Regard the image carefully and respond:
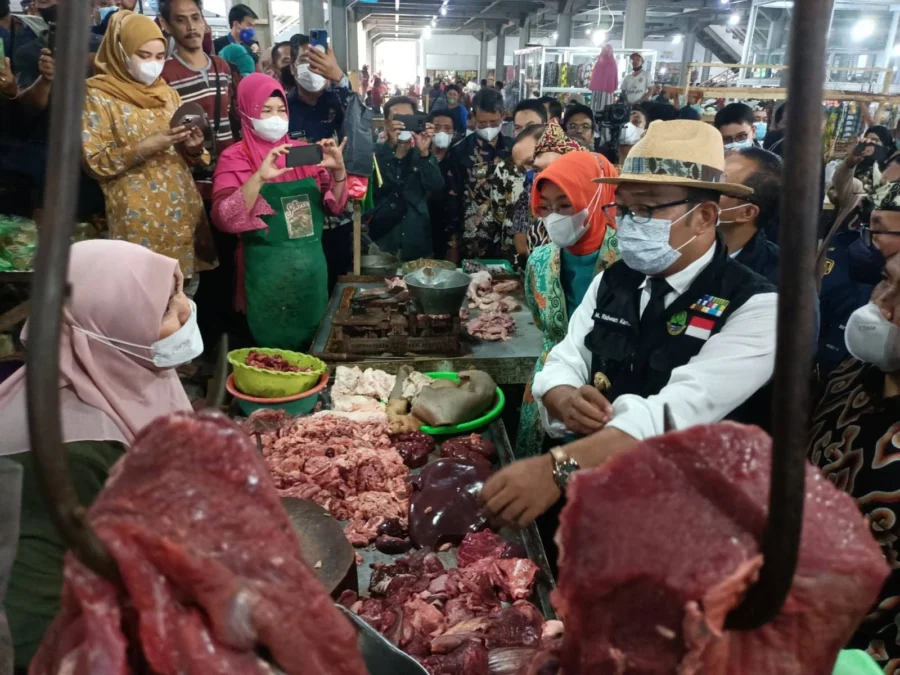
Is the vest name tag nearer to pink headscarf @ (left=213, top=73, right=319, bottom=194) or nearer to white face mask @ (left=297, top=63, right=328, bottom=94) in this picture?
pink headscarf @ (left=213, top=73, right=319, bottom=194)

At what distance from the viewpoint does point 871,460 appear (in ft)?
6.13

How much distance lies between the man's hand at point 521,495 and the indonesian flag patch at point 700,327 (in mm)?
820

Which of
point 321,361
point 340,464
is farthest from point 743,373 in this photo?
point 321,361

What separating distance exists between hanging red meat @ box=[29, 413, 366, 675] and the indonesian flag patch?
67.3 inches

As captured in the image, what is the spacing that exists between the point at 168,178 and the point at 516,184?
3.67 meters

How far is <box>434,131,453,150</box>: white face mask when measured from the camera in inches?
287

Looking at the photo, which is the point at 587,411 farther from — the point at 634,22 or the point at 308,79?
the point at 634,22

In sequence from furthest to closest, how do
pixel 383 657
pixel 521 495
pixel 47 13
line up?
pixel 47 13 < pixel 521 495 < pixel 383 657

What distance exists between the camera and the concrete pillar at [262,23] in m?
9.81

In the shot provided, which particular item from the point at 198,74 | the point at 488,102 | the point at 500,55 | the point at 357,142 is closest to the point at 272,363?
the point at 198,74

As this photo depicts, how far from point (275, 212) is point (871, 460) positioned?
165 inches

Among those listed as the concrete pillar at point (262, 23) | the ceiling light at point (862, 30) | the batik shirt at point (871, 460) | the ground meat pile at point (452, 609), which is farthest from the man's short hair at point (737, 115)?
the ceiling light at point (862, 30)

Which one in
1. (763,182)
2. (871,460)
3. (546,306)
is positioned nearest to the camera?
(871,460)

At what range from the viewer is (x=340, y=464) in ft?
9.58
